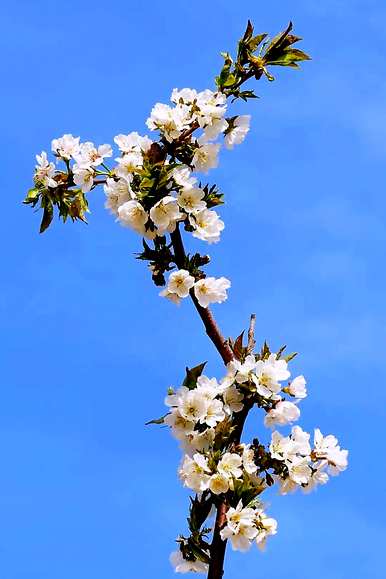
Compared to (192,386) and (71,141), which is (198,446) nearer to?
(192,386)

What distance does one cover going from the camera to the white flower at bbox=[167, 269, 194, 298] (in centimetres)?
357

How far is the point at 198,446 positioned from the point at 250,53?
1.49 m

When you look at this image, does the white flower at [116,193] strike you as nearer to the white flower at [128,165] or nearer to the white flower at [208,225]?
the white flower at [128,165]

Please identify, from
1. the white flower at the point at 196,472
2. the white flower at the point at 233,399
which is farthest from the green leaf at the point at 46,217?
the white flower at the point at 196,472

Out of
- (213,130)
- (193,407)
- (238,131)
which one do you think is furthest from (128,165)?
(193,407)

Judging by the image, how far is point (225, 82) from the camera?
3.81 meters

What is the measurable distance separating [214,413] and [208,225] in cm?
68

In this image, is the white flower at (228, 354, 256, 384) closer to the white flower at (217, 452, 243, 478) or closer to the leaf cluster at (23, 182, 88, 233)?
the white flower at (217, 452, 243, 478)

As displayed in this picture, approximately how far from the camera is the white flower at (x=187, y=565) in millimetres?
3576

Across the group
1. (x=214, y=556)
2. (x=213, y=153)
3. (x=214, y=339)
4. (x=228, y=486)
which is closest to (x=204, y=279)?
(x=214, y=339)

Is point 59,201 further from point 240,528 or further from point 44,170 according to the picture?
point 240,528

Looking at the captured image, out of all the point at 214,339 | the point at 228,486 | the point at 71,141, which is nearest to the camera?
the point at 228,486

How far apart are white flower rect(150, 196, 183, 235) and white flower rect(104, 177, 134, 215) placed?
117mm

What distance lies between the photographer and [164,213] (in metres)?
3.58
